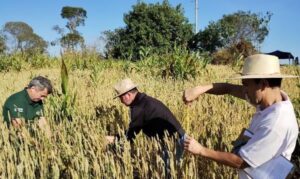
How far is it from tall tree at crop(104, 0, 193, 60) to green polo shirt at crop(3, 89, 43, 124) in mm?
27738

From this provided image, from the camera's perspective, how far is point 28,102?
5.31m

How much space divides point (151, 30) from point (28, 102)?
29.9 m

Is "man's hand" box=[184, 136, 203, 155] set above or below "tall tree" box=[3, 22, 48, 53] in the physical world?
below

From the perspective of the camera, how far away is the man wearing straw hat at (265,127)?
7.36ft

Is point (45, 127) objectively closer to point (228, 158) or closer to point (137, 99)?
point (137, 99)

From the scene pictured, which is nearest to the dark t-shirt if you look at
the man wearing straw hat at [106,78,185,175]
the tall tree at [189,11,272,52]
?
the man wearing straw hat at [106,78,185,175]

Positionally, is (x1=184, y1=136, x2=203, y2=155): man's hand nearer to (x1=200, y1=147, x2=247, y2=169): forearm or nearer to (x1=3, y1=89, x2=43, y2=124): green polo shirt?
(x1=200, y1=147, x2=247, y2=169): forearm

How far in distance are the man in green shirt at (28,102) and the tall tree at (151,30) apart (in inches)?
1093

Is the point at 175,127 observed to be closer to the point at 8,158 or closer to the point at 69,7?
the point at 8,158

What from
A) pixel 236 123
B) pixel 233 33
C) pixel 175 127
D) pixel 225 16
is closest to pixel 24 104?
pixel 175 127

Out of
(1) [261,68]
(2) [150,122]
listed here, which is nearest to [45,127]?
(2) [150,122]

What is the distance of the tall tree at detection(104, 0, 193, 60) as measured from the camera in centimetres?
3434

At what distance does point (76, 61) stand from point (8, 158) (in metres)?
14.6

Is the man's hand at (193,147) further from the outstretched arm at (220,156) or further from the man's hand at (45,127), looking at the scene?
the man's hand at (45,127)
